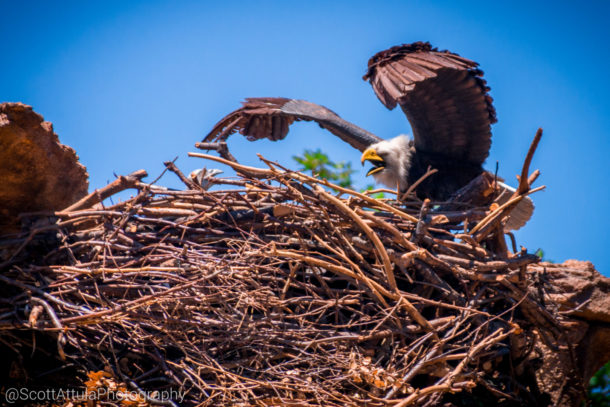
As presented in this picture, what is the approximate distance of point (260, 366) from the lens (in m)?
2.70

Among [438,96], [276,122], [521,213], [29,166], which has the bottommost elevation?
[29,166]

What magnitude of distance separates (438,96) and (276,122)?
166 centimetres

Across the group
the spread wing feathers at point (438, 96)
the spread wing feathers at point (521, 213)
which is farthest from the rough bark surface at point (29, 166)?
the spread wing feathers at point (521, 213)

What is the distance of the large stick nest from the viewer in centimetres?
245

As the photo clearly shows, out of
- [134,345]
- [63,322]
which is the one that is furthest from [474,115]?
[63,322]

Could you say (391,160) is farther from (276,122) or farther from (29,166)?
(29,166)

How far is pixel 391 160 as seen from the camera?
4.25 metres

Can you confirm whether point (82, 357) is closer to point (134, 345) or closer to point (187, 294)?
point (134, 345)

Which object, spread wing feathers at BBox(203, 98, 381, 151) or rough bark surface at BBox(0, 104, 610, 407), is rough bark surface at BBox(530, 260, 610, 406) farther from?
spread wing feathers at BBox(203, 98, 381, 151)

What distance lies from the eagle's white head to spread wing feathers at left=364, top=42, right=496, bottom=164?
0.72 feet

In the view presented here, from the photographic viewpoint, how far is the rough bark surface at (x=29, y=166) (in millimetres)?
2836

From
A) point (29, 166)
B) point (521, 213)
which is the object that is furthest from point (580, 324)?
point (29, 166)

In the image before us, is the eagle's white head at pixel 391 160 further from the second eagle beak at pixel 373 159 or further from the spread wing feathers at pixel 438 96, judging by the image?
the spread wing feathers at pixel 438 96

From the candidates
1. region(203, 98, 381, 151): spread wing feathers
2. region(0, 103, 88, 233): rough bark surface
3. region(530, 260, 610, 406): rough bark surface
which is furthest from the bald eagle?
region(0, 103, 88, 233): rough bark surface
